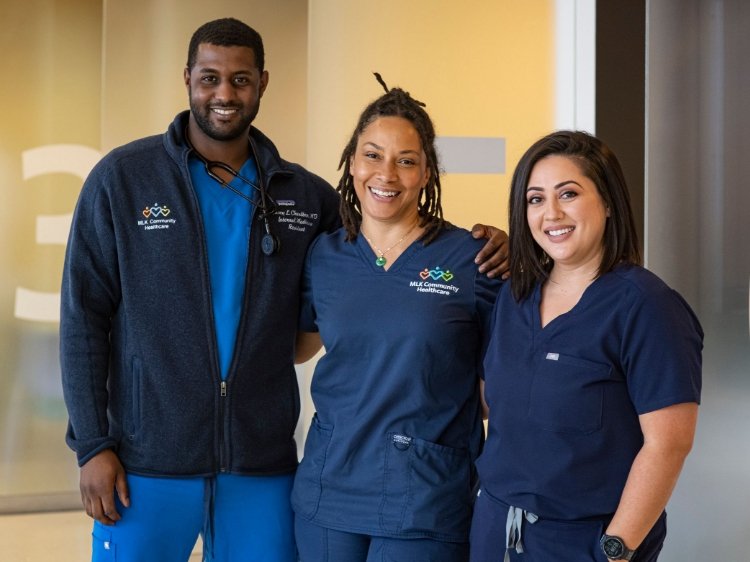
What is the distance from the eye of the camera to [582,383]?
5.16 feet

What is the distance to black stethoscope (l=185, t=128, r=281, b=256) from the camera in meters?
2.08

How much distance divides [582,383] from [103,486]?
103 cm

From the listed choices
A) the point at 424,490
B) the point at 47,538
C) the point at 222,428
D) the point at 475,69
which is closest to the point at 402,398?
the point at 424,490

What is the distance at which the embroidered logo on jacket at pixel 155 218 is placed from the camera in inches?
79.8

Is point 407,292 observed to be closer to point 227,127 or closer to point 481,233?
point 481,233

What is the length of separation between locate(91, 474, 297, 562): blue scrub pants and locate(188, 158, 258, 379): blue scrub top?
261 millimetres

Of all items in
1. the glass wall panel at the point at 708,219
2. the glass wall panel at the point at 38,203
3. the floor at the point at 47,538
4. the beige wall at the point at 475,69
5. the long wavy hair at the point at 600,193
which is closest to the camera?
the long wavy hair at the point at 600,193

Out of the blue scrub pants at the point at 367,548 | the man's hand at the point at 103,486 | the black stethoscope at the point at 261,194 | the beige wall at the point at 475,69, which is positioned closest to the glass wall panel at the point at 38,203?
the beige wall at the point at 475,69

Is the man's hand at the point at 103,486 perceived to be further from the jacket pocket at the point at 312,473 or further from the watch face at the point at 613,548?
the watch face at the point at 613,548

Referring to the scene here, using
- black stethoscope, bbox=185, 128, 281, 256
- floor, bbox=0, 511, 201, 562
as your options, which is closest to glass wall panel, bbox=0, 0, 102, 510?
floor, bbox=0, 511, 201, 562

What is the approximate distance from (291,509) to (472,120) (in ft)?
6.04

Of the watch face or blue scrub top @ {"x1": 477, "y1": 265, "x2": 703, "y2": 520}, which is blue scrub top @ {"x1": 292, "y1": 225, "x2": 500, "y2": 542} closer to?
blue scrub top @ {"x1": 477, "y1": 265, "x2": 703, "y2": 520}

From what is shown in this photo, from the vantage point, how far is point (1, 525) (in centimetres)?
398

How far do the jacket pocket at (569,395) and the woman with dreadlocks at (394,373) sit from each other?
1.05 feet
